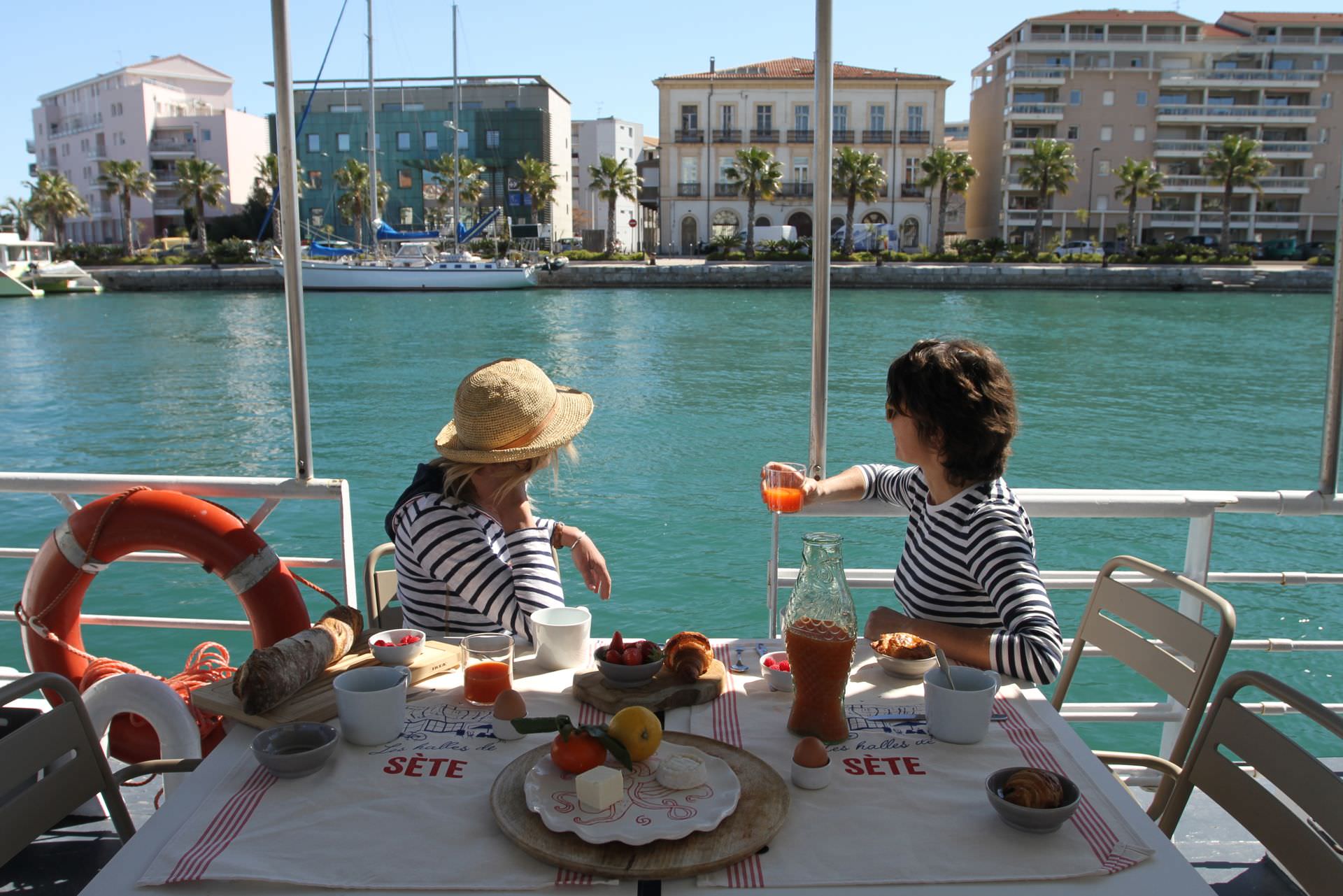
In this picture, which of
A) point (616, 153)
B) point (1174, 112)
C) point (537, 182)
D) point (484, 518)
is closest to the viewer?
point (484, 518)

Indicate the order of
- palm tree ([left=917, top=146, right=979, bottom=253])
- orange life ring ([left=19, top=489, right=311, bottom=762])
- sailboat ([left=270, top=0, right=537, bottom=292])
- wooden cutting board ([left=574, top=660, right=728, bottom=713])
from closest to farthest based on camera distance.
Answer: wooden cutting board ([left=574, top=660, right=728, bottom=713]) < orange life ring ([left=19, top=489, right=311, bottom=762]) < sailboat ([left=270, top=0, right=537, bottom=292]) < palm tree ([left=917, top=146, right=979, bottom=253])

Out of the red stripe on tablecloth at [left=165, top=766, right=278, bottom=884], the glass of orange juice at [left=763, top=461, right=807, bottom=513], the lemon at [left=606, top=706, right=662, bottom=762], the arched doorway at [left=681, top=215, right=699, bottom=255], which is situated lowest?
the red stripe on tablecloth at [left=165, top=766, right=278, bottom=884]

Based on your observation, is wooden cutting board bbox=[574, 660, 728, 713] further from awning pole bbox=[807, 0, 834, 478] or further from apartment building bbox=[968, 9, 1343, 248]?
apartment building bbox=[968, 9, 1343, 248]

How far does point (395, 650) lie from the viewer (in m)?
1.51

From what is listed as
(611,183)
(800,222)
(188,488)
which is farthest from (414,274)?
(188,488)

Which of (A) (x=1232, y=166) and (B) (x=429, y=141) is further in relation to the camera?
(B) (x=429, y=141)

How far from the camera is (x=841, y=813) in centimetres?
113

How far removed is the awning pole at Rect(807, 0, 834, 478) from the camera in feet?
6.98

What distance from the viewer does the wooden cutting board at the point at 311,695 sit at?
1.35 m

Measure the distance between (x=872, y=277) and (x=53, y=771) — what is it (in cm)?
3717

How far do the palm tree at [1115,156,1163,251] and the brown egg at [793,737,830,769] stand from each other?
150ft

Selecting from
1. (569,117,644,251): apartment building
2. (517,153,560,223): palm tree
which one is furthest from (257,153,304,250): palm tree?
(569,117,644,251): apartment building

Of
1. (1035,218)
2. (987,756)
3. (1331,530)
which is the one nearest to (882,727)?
(987,756)

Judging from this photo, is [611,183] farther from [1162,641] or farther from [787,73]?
[1162,641]
